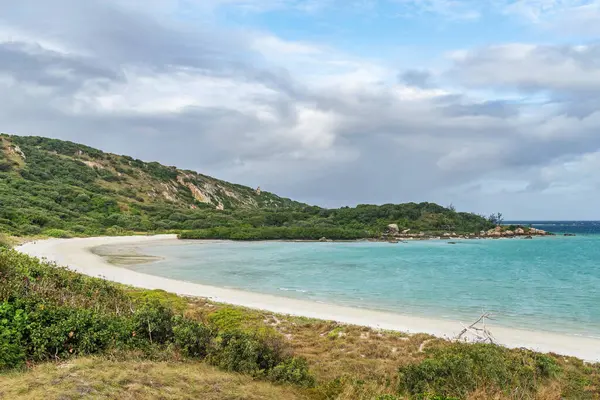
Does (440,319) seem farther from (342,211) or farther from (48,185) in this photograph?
(342,211)

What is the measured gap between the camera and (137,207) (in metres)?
96.2

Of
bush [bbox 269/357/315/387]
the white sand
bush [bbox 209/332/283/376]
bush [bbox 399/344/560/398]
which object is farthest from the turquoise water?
bush [bbox 269/357/315/387]

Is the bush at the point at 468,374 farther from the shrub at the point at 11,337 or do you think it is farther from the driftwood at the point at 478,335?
the shrub at the point at 11,337

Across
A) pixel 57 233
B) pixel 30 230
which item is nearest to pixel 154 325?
pixel 30 230

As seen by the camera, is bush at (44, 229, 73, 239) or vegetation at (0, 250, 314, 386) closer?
vegetation at (0, 250, 314, 386)

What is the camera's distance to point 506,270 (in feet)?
145

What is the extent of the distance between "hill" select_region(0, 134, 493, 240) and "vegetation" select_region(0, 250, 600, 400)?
51851 mm

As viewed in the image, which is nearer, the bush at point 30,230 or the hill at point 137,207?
the bush at point 30,230

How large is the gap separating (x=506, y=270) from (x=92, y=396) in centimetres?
4635

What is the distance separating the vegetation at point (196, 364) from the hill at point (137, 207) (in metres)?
51.9

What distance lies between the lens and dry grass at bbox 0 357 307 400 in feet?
19.2

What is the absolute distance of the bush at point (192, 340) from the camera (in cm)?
872

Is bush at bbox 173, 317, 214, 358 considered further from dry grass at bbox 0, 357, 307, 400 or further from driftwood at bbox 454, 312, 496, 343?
driftwood at bbox 454, 312, 496, 343

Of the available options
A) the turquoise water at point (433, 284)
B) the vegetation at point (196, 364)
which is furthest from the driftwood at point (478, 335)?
the turquoise water at point (433, 284)
